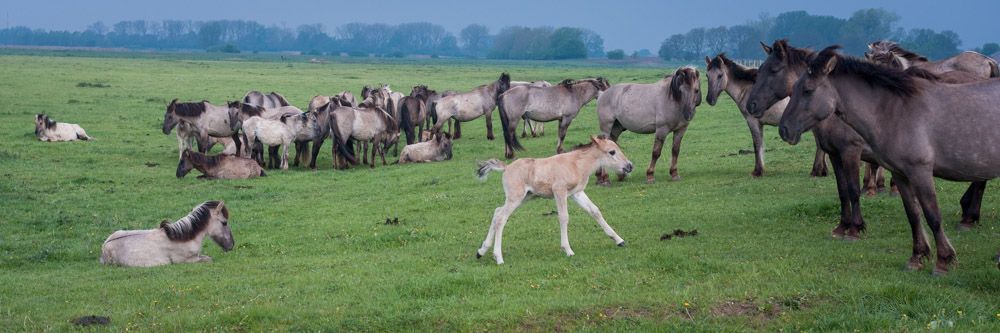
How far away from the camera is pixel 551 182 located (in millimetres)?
10977

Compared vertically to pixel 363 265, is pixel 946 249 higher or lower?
higher

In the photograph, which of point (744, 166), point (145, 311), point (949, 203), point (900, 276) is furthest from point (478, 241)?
point (744, 166)

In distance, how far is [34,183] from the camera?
20969 mm

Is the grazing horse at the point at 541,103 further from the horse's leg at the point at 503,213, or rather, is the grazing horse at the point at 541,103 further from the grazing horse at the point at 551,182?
the horse's leg at the point at 503,213

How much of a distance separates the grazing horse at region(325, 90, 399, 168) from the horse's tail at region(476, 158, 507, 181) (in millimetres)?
13657

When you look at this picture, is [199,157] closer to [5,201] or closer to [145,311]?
[5,201]

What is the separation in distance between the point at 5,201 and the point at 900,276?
Answer: 51.4 ft

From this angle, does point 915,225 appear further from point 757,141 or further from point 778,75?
point 757,141

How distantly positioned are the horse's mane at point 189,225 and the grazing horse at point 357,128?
11209mm

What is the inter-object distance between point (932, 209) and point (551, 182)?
3.88 metres

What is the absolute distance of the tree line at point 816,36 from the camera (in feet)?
462

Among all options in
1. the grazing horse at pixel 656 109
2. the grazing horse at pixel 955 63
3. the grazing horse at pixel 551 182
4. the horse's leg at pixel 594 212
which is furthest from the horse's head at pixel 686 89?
the horse's leg at pixel 594 212

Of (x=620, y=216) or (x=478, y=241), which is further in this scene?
(x=620, y=216)

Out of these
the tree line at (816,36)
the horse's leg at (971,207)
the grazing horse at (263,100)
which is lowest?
the tree line at (816,36)
